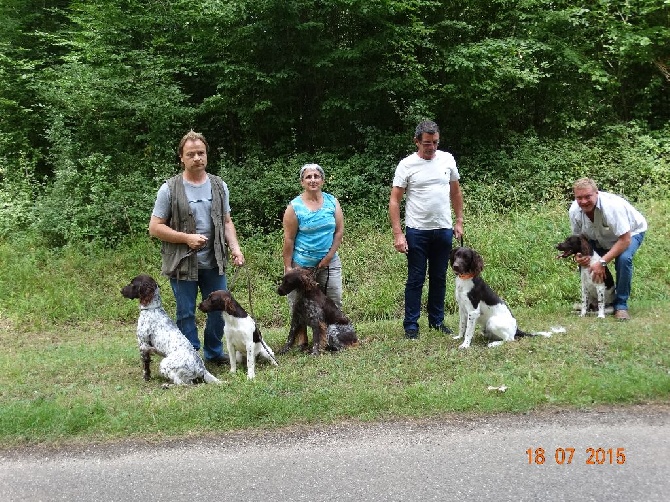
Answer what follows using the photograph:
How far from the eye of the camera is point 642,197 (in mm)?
11273

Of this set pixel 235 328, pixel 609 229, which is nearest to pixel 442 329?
pixel 609 229

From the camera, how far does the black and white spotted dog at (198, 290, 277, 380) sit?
5.25m

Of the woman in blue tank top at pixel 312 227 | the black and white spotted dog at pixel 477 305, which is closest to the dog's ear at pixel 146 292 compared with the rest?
the woman in blue tank top at pixel 312 227

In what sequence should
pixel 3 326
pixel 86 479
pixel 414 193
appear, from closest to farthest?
pixel 86 479, pixel 414 193, pixel 3 326

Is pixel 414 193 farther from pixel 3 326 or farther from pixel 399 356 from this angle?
pixel 3 326

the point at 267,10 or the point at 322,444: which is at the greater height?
the point at 267,10

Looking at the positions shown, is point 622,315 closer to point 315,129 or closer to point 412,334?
point 412,334

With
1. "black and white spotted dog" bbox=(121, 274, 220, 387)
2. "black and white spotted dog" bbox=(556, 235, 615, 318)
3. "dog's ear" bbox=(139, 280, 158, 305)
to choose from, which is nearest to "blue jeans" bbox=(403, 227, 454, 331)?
"black and white spotted dog" bbox=(556, 235, 615, 318)

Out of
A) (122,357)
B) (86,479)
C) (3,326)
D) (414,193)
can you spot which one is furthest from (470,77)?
(86,479)

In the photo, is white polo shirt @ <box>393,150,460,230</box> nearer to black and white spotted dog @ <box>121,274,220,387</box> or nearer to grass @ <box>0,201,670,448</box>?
grass @ <box>0,201,670,448</box>

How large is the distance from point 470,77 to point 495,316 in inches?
311

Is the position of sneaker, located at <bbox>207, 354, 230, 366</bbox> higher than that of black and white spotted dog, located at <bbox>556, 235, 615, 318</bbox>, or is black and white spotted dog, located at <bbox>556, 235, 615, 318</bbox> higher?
black and white spotted dog, located at <bbox>556, 235, 615, 318</bbox>

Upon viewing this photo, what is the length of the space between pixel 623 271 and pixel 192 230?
500cm
